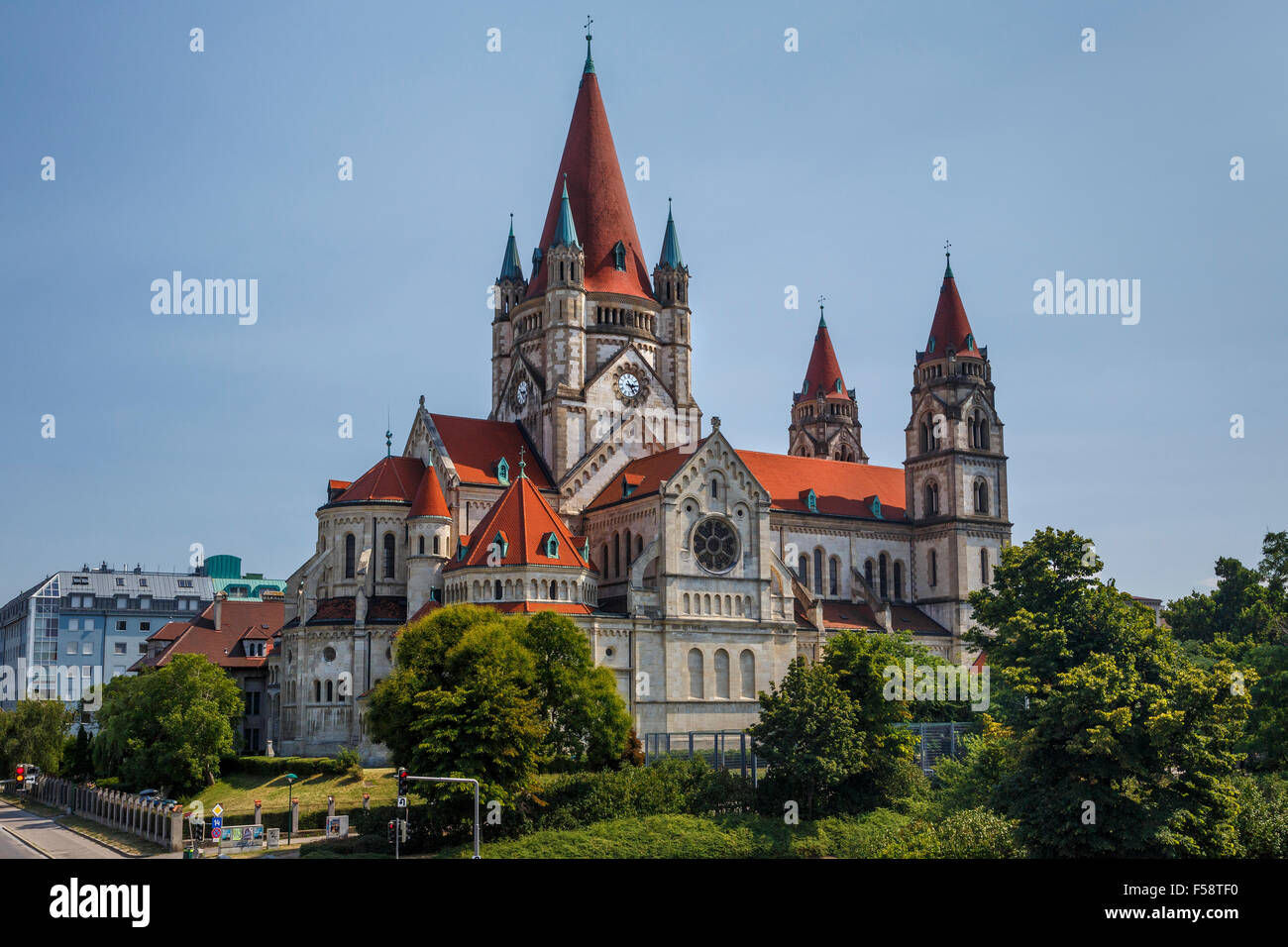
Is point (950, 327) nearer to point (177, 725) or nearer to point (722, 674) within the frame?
point (722, 674)

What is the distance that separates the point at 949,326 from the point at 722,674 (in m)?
40.8

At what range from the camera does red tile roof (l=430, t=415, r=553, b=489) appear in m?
91.6

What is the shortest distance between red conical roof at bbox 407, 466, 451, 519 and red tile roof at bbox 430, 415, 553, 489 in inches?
140

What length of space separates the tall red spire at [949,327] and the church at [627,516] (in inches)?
8.6

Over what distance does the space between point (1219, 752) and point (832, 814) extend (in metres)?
21.5

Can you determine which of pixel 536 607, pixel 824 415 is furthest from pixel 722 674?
pixel 824 415

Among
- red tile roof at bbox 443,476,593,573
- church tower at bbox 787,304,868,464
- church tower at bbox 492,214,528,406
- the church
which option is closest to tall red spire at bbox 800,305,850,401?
church tower at bbox 787,304,868,464

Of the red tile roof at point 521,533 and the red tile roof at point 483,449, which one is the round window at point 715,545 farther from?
the red tile roof at point 483,449

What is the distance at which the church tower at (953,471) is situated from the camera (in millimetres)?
103812

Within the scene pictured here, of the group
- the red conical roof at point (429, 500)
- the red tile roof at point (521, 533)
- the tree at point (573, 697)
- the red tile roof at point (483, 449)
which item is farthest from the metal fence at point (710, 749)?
the red tile roof at point (483, 449)
